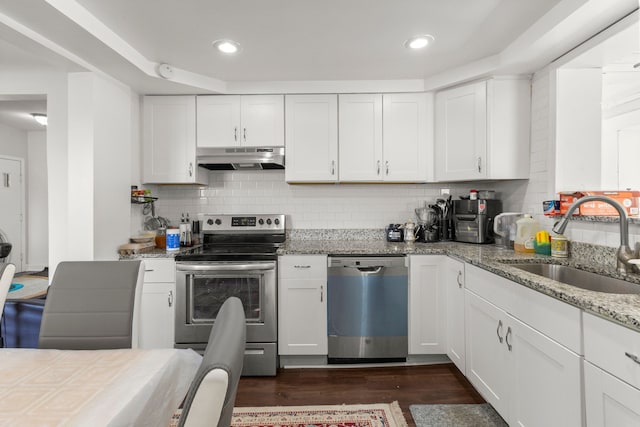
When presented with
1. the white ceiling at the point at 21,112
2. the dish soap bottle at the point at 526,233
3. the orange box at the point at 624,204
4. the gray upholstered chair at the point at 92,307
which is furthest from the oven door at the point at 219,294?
the white ceiling at the point at 21,112

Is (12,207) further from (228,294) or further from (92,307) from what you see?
(92,307)

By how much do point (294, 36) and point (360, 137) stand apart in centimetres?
108

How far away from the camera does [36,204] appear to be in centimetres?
548

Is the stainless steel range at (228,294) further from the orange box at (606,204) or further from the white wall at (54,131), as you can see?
the orange box at (606,204)

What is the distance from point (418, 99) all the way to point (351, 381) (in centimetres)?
247

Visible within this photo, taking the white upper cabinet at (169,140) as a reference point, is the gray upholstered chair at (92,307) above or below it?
below

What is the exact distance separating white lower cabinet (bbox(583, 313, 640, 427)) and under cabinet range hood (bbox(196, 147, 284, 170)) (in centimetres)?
239

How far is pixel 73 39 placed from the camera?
6.52 ft

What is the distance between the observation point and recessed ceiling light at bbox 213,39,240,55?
2.22 m

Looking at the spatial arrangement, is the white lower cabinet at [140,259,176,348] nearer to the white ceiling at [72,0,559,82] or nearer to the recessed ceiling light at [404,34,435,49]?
the white ceiling at [72,0,559,82]

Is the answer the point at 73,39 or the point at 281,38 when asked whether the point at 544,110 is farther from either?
the point at 73,39

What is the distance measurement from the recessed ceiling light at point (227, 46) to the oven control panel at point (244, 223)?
1.45m

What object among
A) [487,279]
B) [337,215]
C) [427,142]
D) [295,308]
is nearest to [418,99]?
[427,142]

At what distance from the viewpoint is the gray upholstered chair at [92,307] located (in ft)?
4.58
